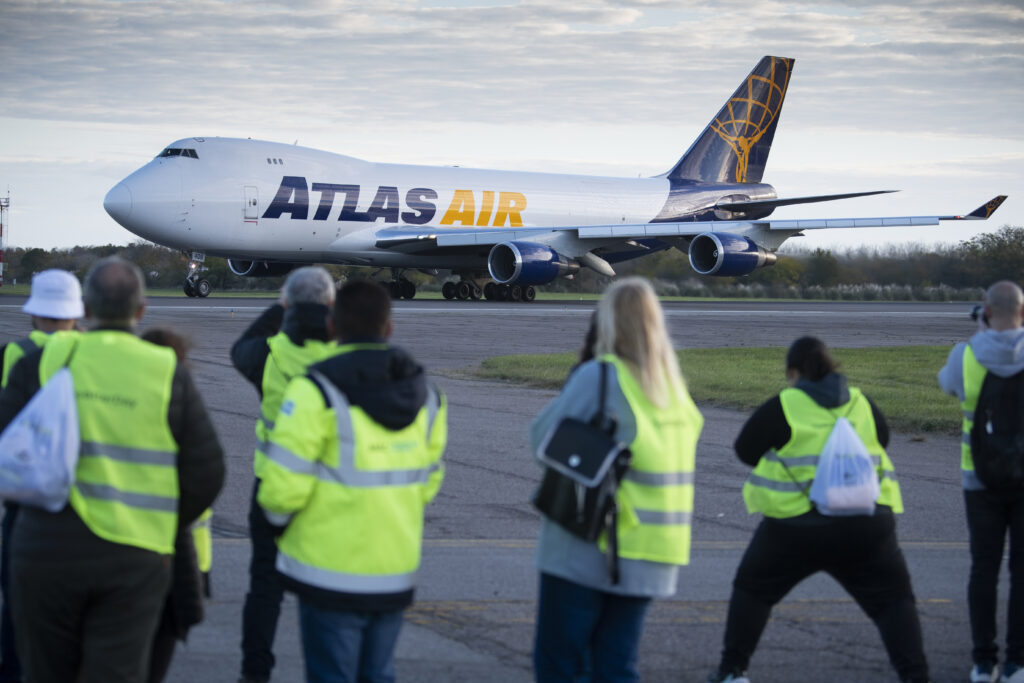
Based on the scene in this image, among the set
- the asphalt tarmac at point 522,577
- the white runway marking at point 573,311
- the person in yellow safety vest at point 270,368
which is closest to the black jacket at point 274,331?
the person in yellow safety vest at point 270,368

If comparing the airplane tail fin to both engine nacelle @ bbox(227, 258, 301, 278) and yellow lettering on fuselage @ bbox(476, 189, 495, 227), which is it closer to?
yellow lettering on fuselage @ bbox(476, 189, 495, 227)

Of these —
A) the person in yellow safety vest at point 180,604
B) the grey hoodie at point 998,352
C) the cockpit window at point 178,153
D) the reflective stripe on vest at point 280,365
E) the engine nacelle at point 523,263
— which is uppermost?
the cockpit window at point 178,153

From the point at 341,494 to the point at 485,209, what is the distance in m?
32.1

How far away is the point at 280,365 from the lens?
5066mm

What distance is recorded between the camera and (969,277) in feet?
135

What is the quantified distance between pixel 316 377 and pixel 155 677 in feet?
3.67

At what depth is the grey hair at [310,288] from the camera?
16.5ft

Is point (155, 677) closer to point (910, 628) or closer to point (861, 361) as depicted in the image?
point (910, 628)

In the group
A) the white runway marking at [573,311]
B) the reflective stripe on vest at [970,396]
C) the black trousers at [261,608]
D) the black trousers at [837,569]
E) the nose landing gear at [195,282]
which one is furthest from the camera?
the nose landing gear at [195,282]

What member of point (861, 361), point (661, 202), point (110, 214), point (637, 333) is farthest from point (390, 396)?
point (661, 202)

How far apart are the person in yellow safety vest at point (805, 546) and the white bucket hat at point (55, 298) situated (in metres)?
2.64

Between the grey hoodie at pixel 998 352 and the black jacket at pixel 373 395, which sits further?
the grey hoodie at pixel 998 352

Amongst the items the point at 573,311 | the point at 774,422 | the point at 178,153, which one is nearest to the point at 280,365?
the point at 774,422

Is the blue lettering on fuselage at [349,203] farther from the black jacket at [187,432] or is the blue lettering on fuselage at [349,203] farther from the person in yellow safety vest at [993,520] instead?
the black jacket at [187,432]
